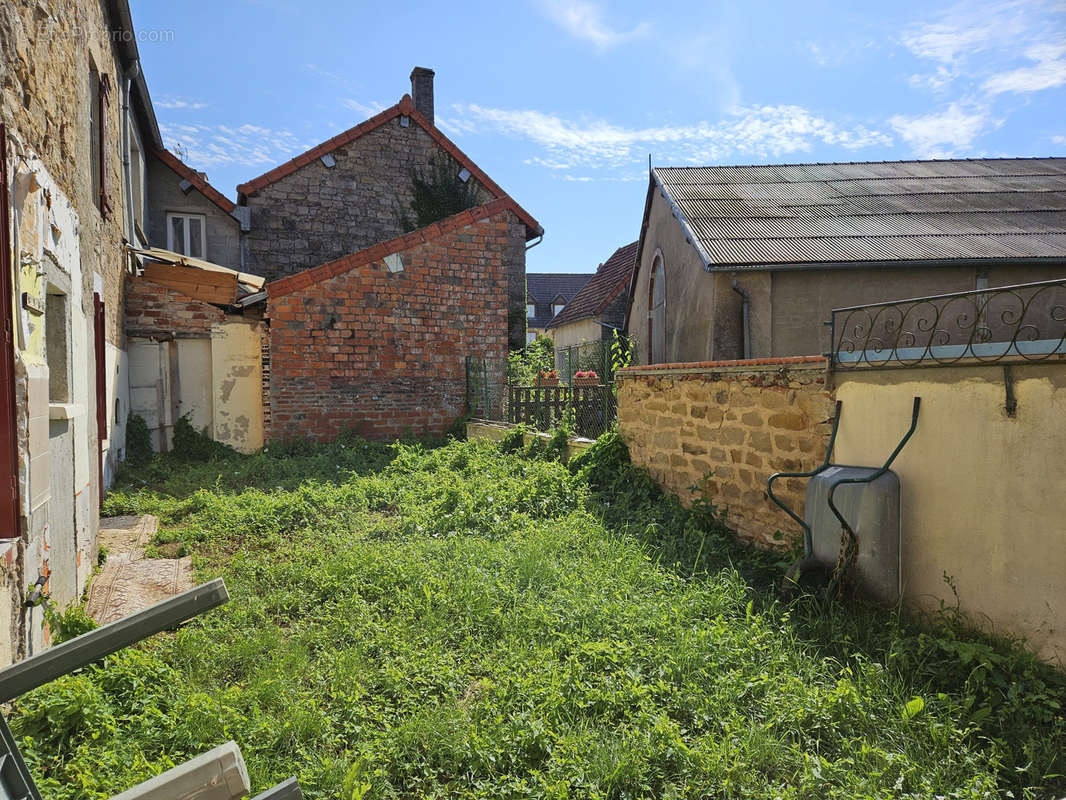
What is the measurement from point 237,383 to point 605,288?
13069 millimetres

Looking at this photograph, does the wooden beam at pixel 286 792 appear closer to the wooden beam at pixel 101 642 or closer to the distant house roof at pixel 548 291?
the wooden beam at pixel 101 642

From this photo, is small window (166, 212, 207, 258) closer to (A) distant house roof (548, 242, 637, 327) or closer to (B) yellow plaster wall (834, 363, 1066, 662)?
(A) distant house roof (548, 242, 637, 327)

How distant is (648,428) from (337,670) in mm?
4473

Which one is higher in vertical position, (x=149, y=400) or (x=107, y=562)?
(x=149, y=400)

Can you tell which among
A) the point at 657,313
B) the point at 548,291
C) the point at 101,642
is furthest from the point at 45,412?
the point at 548,291

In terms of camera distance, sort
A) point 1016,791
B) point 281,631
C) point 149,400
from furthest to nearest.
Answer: point 149,400 → point 281,631 → point 1016,791

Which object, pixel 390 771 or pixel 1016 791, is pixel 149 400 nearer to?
pixel 390 771

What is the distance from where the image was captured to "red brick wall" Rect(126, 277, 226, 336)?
32.6 feet

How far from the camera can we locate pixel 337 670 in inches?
136

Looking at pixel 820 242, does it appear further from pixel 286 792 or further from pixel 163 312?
pixel 163 312

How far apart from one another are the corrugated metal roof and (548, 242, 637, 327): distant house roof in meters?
7.74

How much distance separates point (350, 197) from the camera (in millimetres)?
14797

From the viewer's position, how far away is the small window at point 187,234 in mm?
13773

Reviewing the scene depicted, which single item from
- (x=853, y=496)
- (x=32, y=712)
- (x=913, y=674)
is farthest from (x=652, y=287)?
(x=32, y=712)
